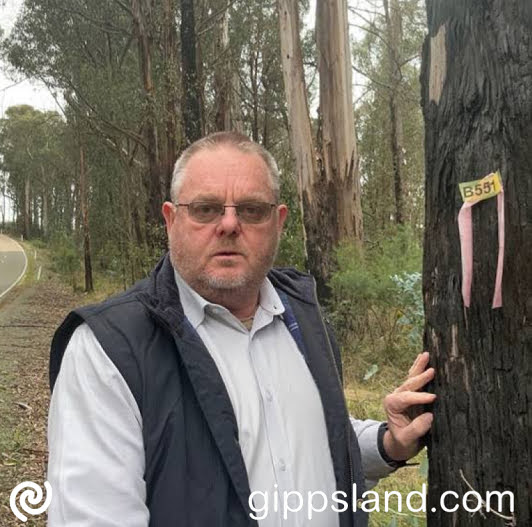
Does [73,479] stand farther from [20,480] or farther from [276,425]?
[20,480]

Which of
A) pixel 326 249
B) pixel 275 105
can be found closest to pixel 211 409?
pixel 326 249

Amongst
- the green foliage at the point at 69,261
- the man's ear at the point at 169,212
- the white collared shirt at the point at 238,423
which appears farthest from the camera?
the green foliage at the point at 69,261

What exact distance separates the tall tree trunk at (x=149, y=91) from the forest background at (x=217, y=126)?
3 centimetres

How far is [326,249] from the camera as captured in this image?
33.3ft

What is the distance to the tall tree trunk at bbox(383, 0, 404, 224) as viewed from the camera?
64.7ft

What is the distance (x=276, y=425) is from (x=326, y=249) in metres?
8.36

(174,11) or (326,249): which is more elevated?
(174,11)

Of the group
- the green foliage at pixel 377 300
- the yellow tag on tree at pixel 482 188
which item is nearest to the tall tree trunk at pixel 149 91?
the green foliage at pixel 377 300

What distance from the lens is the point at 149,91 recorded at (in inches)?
597

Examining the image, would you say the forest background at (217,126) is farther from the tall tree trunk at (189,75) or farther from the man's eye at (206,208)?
the man's eye at (206,208)

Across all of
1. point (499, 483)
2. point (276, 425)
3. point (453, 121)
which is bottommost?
point (499, 483)

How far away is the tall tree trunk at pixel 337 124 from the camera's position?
1029 centimetres

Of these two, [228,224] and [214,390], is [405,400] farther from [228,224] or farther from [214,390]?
[228,224]
